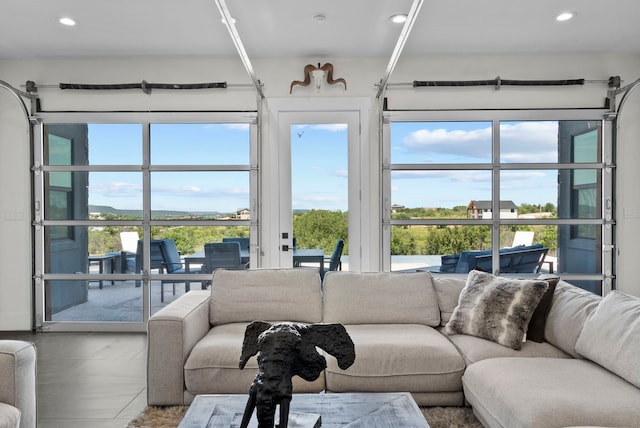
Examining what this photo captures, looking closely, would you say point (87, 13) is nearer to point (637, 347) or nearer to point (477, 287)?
point (477, 287)

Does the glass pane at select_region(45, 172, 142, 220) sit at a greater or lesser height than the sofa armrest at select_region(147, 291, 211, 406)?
greater

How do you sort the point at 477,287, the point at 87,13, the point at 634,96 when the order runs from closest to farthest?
the point at 477,287
the point at 87,13
the point at 634,96

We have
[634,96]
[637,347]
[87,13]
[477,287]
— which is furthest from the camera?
[634,96]

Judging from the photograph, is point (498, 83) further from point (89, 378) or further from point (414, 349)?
point (89, 378)

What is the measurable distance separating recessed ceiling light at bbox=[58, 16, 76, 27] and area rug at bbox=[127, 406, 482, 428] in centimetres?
307

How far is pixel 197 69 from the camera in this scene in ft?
15.1

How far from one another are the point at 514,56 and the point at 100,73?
4.19m

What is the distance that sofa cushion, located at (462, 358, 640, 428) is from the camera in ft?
5.66

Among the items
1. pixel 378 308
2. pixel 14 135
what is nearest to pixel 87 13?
pixel 14 135

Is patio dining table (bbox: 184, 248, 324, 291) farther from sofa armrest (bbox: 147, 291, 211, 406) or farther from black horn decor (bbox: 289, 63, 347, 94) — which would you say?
sofa armrest (bbox: 147, 291, 211, 406)

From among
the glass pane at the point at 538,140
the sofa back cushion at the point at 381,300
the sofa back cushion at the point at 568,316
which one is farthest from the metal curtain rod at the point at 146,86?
the sofa back cushion at the point at 568,316

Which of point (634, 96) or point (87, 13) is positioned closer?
point (87, 13)

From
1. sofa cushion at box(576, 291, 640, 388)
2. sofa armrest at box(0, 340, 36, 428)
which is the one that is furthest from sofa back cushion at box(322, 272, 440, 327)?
sofa armrest at box(0, 340, 36, 428)

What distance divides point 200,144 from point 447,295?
2.88m
